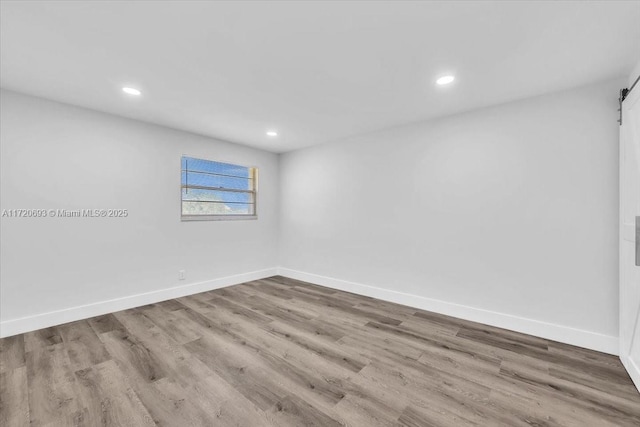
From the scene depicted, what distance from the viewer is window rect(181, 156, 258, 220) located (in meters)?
4.13

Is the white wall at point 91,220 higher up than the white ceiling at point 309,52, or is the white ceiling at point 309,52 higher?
the white ceiling at point 309,52

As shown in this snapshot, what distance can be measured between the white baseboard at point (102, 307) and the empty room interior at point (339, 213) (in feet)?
0.07

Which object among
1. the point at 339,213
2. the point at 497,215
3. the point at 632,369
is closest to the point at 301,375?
the point at 632,369

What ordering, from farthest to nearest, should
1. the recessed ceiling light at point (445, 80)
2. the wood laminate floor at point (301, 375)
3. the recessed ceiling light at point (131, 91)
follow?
Result: 1. the recessed ceiling light at point (131, 91)
2. the recessed ceiling light at point (445, 80)
3. the wood laminate floor at point (301, 375)

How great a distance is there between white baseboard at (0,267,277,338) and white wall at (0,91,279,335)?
11 mm

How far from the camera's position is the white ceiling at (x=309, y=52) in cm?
164

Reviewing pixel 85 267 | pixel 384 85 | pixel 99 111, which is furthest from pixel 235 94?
pixel 85 267

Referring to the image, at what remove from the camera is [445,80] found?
8.01ft

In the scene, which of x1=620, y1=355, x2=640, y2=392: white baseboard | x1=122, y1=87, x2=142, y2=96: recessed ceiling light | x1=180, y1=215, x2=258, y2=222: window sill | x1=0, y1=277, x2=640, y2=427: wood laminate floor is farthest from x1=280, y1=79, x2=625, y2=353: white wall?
x1=122, y1=87, x2=142, y2=96: recessed ceiling light

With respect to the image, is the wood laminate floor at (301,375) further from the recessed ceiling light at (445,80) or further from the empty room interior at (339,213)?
the recessed ceiling light at (445,80)

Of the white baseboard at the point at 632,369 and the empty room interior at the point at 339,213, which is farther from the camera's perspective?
the white baseboard at the point at 632,369

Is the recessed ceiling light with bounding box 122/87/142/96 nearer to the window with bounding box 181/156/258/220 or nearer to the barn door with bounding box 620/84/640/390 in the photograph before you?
the window with bounding box 181/156/258/220

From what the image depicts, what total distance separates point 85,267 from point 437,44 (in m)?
4.29

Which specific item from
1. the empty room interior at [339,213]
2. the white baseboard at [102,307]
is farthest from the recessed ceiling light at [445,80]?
the white baseboard at [102,307]
